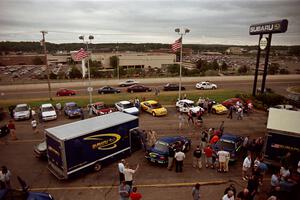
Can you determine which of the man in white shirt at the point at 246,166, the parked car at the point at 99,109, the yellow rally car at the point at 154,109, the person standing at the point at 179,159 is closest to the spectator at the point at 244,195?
the man in white shirt at the point at 246,166

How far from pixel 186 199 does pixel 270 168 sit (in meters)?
5.80

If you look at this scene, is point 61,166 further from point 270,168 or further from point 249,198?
point 270,168

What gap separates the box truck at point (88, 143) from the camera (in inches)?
455

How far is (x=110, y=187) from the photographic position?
11.6m

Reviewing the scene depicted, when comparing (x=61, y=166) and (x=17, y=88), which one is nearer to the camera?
(x=61, y=166)

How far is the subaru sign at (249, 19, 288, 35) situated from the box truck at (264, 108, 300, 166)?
18.9 meters

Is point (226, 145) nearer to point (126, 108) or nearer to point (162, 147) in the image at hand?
point (162, 147)

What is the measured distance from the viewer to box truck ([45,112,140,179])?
1156 cm

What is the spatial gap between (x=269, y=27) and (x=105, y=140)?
26.2 m

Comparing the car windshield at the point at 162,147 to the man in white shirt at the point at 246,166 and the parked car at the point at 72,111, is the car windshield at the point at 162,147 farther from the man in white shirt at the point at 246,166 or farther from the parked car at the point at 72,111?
the parked car at the point at 72,111

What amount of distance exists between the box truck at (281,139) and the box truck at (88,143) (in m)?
7.98

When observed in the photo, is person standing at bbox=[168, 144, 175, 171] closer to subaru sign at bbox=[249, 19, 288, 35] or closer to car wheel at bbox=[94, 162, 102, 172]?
car wheel at bbox=[94, 162, 102, 172]

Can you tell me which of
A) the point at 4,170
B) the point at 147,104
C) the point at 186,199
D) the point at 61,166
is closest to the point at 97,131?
the point at 61,166

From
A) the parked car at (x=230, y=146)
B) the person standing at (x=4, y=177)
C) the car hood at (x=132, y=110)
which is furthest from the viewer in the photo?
the car hood at (x=132, y=110)
